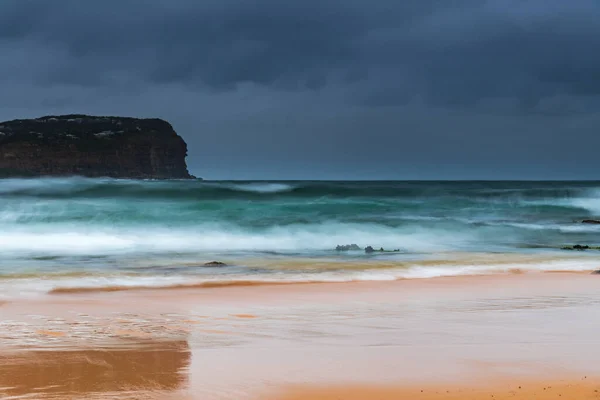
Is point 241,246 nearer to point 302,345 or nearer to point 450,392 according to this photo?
point 302,345

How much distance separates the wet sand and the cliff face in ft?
284

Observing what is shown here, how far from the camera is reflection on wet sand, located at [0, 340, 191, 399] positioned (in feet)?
14.3

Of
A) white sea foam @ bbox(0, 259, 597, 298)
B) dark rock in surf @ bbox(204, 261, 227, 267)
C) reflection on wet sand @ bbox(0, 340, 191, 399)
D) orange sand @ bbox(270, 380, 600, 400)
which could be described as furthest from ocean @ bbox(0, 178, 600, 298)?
orange sand @ bbox(270, 380, 600, 400)

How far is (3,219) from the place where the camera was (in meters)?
23.1

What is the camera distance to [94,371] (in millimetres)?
4801

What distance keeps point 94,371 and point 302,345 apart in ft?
5.07

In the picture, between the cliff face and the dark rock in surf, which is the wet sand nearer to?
the dark rock in surf

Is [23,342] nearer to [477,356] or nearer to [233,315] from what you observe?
[233,315]

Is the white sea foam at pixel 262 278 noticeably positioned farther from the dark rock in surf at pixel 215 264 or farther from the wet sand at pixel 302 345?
the dark rock in surf at pixel 215 264

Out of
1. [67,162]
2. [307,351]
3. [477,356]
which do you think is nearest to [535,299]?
[477,356]

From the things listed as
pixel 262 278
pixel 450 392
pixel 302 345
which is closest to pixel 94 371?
pixel 302 345

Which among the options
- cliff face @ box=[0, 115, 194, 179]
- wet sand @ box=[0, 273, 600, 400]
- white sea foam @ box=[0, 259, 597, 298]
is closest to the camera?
wet sand @ box=[0, 273, 600, 400]

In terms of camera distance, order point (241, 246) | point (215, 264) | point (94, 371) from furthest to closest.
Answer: point (241, 246) < point (215, 264) < point (94, 371)

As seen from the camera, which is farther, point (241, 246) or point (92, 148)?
point (92, 148)
